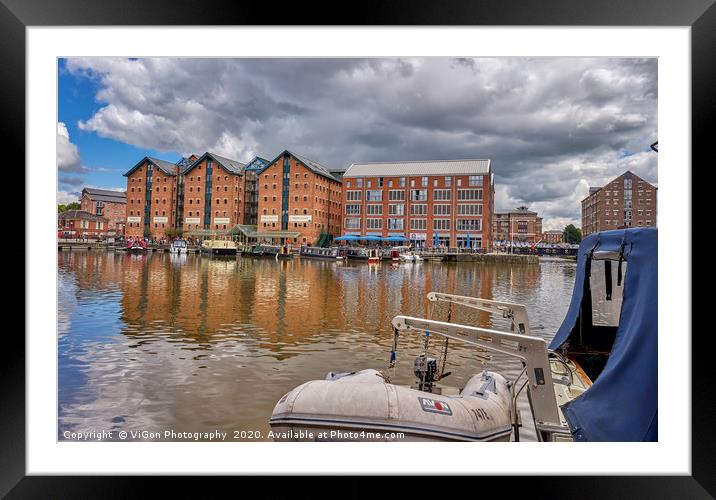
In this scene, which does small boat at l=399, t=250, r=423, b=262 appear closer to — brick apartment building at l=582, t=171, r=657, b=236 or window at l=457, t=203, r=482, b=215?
window at l=457, t=203, r=482, b=215

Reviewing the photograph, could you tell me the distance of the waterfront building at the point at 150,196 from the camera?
19.2 m

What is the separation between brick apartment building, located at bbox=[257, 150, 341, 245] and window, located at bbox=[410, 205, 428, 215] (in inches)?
283

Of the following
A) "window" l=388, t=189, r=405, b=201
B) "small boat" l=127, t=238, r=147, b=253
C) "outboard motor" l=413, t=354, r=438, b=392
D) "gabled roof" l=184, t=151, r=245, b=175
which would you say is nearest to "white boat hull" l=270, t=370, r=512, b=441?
"outboard motor" l=413, t=354, r=438, b=392

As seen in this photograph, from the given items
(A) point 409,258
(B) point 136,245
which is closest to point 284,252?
(A) point 409,258

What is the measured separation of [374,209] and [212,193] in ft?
51.3

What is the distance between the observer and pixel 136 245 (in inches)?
1109

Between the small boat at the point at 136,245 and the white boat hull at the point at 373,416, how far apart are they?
83.7 feet

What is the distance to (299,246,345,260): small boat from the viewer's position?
3294 cm

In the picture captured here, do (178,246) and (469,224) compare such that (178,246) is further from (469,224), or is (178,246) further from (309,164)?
(469,224)
